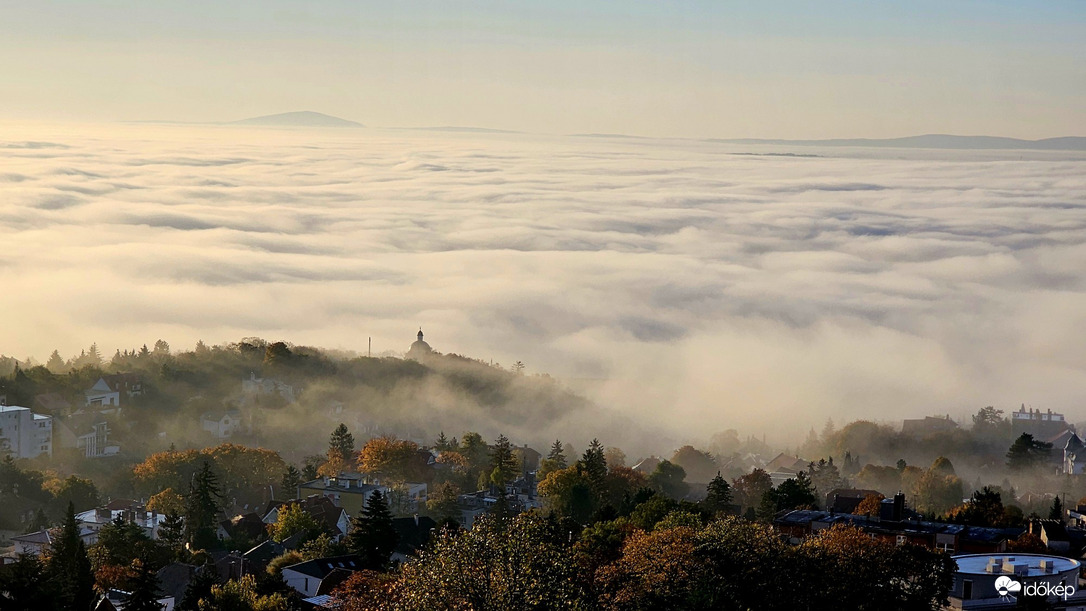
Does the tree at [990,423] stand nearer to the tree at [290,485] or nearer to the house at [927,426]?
the house at [927,426]

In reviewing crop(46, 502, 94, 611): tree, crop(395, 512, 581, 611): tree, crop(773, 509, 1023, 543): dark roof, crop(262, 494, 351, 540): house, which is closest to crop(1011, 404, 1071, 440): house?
crop(773, 509, 1023, 543): dark roof

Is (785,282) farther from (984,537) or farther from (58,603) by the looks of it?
(58,603)

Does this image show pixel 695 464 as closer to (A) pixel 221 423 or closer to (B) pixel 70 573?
(A) pixel 221 423

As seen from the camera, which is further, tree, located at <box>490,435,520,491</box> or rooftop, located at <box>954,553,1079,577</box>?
tree, located at <box>490,435,520,491</box>

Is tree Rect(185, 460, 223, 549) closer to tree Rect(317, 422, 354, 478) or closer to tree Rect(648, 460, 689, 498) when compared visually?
tree Rect(317, 422, 354, 478)

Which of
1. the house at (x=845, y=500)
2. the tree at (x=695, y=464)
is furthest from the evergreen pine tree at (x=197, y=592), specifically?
the tree at (x=695, y=464)
